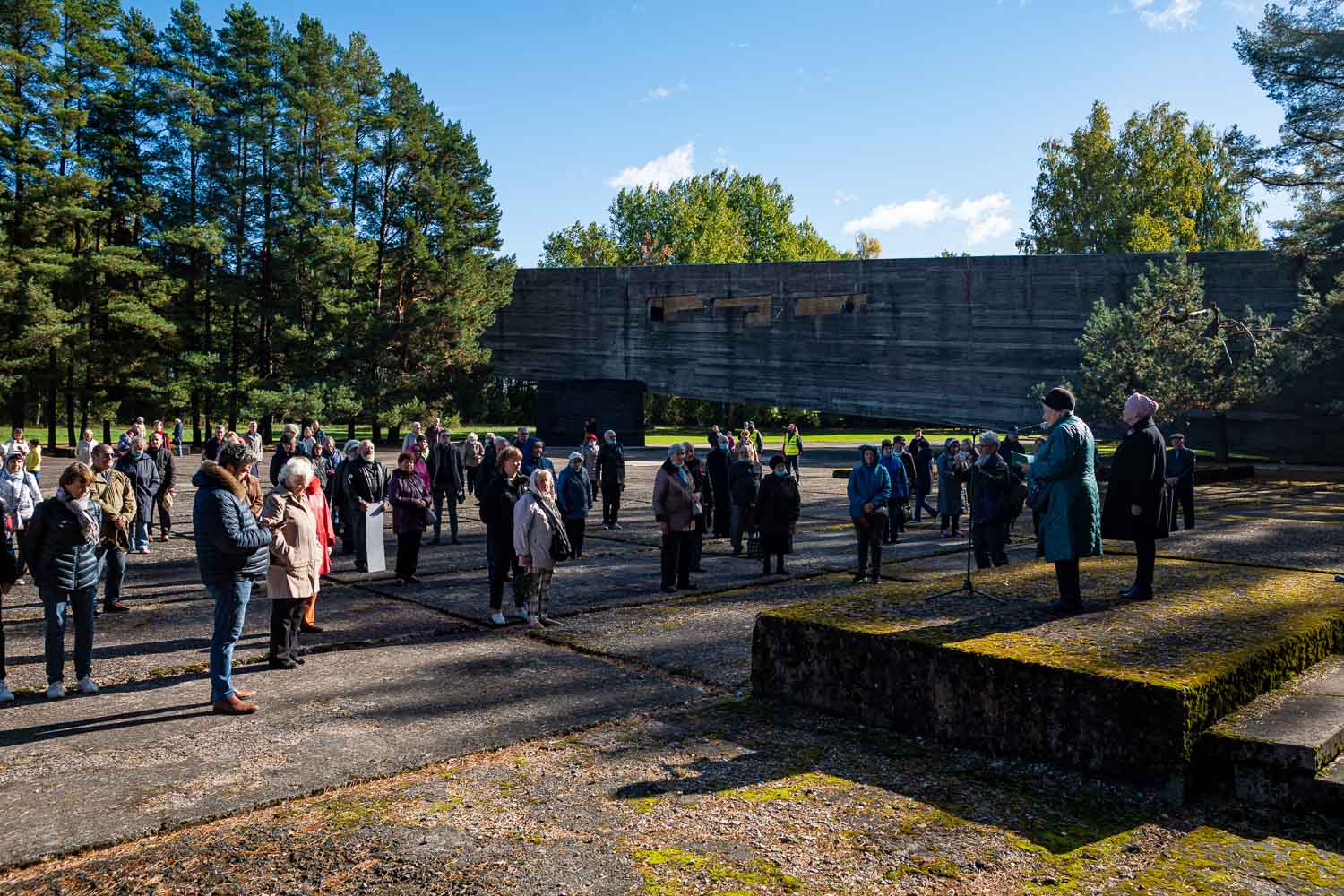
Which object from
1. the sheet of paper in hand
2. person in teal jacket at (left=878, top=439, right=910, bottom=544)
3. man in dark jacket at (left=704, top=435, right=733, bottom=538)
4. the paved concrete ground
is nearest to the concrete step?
the paved concrete ground

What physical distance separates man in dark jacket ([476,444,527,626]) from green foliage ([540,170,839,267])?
58464 millimetres

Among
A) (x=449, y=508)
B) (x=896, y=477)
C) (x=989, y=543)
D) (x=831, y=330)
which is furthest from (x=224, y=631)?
(x=831, y=330)

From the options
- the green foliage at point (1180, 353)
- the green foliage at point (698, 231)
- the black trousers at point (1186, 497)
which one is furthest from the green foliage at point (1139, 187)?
the black trousers at point (1186, 497)

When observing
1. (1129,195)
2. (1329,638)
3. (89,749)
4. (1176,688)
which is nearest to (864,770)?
(1176,688)

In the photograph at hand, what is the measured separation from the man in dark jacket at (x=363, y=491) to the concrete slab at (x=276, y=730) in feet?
13.3

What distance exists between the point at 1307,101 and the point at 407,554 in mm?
26264

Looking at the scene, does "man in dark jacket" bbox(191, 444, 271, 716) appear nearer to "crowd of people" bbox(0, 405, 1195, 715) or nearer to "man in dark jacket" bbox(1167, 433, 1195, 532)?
"crowd of people" bbox(0, 405, 1195, 715)

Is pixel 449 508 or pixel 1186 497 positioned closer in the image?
pixel 449 508

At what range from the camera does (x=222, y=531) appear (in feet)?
21.8

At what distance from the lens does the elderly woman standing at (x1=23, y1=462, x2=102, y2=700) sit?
6957 mm

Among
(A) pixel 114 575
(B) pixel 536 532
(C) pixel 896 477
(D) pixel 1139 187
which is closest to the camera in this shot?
(B) pixel 536 532

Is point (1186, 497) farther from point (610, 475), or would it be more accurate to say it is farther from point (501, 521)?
point (501, 521)

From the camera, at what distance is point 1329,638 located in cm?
657

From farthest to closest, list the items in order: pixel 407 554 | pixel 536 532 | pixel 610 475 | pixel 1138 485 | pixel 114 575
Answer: pixel 610 475, pixel 407 554, pixel 114 575, pixel 536 532, pixel 1138 485
